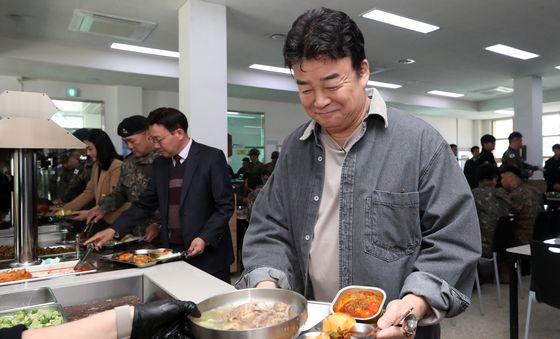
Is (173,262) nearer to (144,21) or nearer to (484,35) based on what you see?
(144,21)

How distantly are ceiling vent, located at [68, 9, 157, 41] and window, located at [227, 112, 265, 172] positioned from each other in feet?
14.9

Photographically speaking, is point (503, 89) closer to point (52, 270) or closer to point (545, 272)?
point (545, 272)

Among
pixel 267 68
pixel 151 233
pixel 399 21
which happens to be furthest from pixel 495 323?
pixel 267 68

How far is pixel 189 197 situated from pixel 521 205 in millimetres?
3522

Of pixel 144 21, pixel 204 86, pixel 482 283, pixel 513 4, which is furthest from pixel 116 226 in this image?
pixel 513 4

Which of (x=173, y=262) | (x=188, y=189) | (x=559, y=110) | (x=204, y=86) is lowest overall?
(x=173, y=262)

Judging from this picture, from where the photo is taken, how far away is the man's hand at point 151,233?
2.61m

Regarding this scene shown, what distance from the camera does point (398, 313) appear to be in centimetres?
84

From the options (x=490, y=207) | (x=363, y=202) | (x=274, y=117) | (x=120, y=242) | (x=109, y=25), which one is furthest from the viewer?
(x=274, y=117)

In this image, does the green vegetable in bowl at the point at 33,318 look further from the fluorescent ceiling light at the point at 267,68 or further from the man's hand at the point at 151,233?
the fluorescent ceiling light at the point at 267,68

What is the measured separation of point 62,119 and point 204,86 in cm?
495

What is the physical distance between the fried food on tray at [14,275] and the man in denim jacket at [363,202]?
1.09m

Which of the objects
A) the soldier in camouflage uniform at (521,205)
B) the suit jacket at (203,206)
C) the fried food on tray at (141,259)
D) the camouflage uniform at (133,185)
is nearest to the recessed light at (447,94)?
the soldier in camouflage uniform at (521,205)

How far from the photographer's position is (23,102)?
6.38 feet
